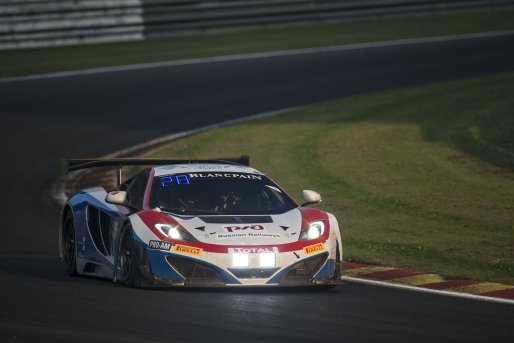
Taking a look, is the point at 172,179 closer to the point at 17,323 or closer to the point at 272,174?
the point at 17,323

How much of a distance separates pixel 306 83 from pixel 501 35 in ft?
29.3

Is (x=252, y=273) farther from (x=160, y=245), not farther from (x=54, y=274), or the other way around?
(x=54, y=274)

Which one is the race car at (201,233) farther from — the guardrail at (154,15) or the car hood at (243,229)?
the guardrail at (154,15)

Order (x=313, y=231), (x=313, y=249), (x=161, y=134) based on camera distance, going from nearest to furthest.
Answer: (x=313, y=249) < (x=313, y=231) < (x=161, y=134)

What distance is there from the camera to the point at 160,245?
11172 millimetres

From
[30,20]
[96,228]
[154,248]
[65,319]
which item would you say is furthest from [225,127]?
[65,319]

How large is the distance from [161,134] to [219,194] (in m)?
11.2

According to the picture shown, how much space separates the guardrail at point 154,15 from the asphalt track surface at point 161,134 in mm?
2700

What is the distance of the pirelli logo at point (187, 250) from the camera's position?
1108 cm

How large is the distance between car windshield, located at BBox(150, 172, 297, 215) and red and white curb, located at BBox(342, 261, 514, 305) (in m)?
1.06

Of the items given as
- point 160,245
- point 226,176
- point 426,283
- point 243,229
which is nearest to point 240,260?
point 243,229

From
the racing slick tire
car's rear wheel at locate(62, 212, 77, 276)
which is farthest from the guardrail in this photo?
the racing slick tire

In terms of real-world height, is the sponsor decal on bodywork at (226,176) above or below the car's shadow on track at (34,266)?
above

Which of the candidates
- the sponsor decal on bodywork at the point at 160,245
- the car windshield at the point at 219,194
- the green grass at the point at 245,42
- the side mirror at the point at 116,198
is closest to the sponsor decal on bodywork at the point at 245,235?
the sponsor decal on bodywork at the point at 160,245
